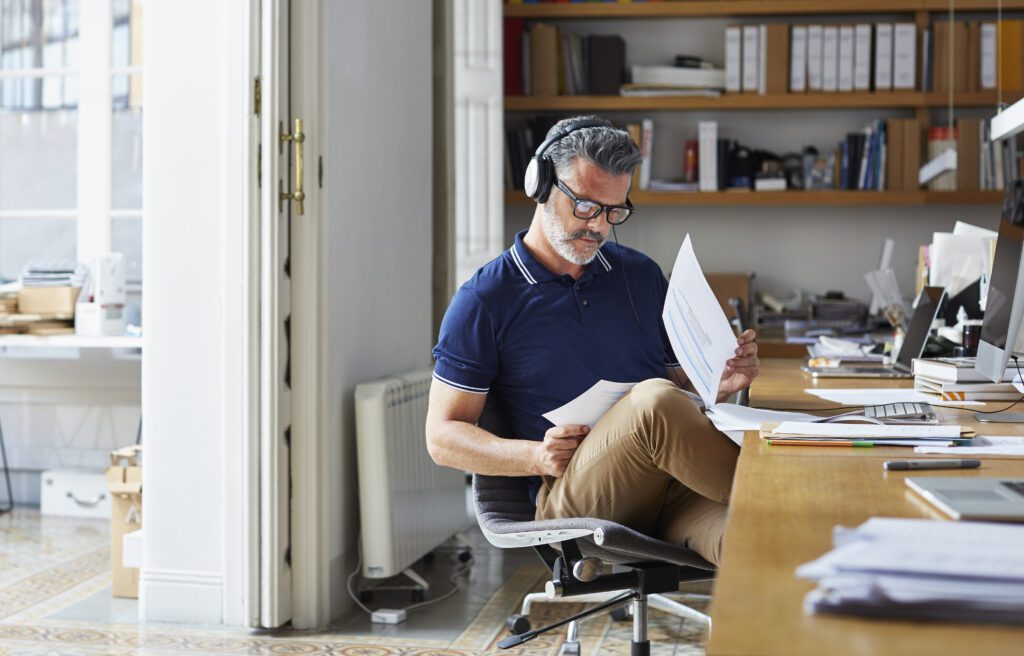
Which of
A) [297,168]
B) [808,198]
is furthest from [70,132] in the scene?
[808,198]

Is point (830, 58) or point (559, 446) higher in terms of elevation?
point (830, 58)

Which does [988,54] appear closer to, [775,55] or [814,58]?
[814,58]

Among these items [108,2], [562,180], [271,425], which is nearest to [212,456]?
[271,425]

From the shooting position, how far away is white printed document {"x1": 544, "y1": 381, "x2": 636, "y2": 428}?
1800mm

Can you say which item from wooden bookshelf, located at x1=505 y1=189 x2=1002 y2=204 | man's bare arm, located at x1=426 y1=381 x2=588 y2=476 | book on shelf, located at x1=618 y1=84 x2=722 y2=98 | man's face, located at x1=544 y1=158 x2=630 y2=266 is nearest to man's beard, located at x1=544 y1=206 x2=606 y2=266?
man's face, located at x1=544 y1=158 x2=630 y2=266

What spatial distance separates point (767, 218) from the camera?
5.04 meters

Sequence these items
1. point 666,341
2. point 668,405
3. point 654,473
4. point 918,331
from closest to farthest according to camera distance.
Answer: point 668,405
point 654,473
point 666,341
point 918,331

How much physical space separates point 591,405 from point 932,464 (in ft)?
1.99

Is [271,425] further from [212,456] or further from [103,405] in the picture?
[103,405]

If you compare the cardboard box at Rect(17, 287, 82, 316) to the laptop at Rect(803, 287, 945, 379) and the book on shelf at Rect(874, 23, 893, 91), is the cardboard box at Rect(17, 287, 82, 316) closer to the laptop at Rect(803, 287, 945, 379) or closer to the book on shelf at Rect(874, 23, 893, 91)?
the laptop at Rect(803, 287, 945, 379)

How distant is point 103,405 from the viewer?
15.8ft

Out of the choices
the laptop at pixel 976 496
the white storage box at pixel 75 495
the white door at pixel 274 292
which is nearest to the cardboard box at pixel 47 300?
the white storage box at pixel 75 495

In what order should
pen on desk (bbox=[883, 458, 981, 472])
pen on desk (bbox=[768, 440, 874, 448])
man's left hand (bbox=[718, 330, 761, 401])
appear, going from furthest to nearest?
man's left hand (bbox=[718, 330, 761, 401]) < pen on desk (bbox=[768, 440, 874, 448]) < pen on desk (bbox=[883, 458, 981, 472])

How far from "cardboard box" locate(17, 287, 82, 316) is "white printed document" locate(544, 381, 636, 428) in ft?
10.0
